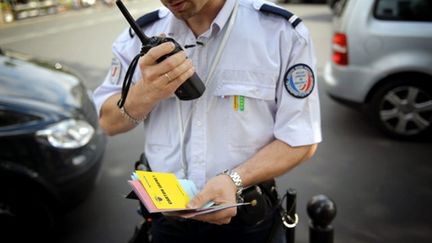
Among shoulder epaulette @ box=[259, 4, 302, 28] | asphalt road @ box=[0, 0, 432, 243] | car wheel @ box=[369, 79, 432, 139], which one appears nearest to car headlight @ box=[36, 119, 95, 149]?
asphalt road @ box=[0, 0, 432, 243]

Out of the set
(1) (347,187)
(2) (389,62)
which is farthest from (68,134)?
(2) (389,62)

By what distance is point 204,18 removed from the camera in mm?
1264

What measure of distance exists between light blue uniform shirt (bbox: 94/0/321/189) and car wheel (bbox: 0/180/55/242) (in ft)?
5.86

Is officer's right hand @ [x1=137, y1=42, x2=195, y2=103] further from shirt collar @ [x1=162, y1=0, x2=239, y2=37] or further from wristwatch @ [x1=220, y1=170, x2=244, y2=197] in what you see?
wristwatch @ [x1=220, y1=170, x2=244, y2=197]

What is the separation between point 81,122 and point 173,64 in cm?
208

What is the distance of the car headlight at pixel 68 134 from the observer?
107 inches

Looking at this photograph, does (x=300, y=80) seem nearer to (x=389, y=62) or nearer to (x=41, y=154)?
(x=41, y=154)

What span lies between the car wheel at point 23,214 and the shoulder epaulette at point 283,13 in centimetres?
209

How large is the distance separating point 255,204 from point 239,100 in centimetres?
32

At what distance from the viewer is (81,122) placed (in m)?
2.98

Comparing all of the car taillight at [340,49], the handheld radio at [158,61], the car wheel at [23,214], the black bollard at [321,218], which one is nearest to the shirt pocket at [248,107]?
the handheld radio at [158,61]

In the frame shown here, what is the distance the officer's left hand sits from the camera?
113 cm

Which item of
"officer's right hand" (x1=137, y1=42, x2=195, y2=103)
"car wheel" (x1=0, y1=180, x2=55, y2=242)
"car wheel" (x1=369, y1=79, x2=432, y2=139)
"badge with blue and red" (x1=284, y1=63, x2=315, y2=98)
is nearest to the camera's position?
"officer's right hand" (x1=137, y1=42, x2=195, y2=103)

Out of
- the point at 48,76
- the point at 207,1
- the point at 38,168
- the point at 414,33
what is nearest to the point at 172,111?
the point at 207,1
